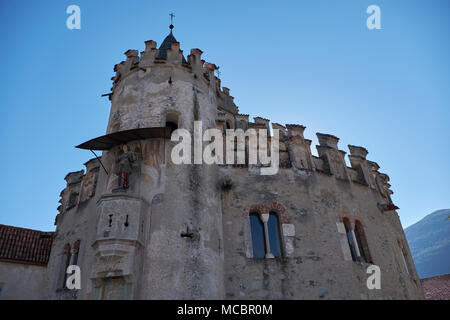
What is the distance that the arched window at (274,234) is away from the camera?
12.4 meters

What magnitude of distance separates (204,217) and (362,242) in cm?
665

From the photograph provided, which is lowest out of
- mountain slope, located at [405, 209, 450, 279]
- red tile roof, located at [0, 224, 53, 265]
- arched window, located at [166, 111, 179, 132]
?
red tile roof, located at [0, 224, 53, 265]

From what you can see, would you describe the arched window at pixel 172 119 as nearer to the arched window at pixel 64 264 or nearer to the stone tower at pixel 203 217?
the stone tower at pixel 203 217

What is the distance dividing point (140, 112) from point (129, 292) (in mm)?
6513

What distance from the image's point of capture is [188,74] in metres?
14.7

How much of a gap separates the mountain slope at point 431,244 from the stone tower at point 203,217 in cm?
9231

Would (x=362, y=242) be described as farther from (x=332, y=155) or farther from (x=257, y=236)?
(x=257, y=236)

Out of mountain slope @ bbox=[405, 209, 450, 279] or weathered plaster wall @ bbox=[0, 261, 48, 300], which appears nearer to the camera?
weathered plaster wall @ bbox=[0, 261, 48, 300]

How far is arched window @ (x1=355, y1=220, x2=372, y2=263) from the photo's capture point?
13.5 m

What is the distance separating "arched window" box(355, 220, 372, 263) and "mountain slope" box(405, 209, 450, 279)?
3620 inches

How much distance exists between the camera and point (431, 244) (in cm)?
11562

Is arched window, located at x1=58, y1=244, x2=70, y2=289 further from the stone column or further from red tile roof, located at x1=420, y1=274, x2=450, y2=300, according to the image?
red tile roof, located at x1=420, y1=274, x2=450, y2=300

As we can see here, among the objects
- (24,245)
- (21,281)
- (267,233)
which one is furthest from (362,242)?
(24,245)

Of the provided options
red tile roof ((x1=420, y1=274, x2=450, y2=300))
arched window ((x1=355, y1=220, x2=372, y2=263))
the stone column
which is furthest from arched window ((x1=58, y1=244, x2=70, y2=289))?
red tile roof ((x1=420, y1=274, x2=450, y2=300))
